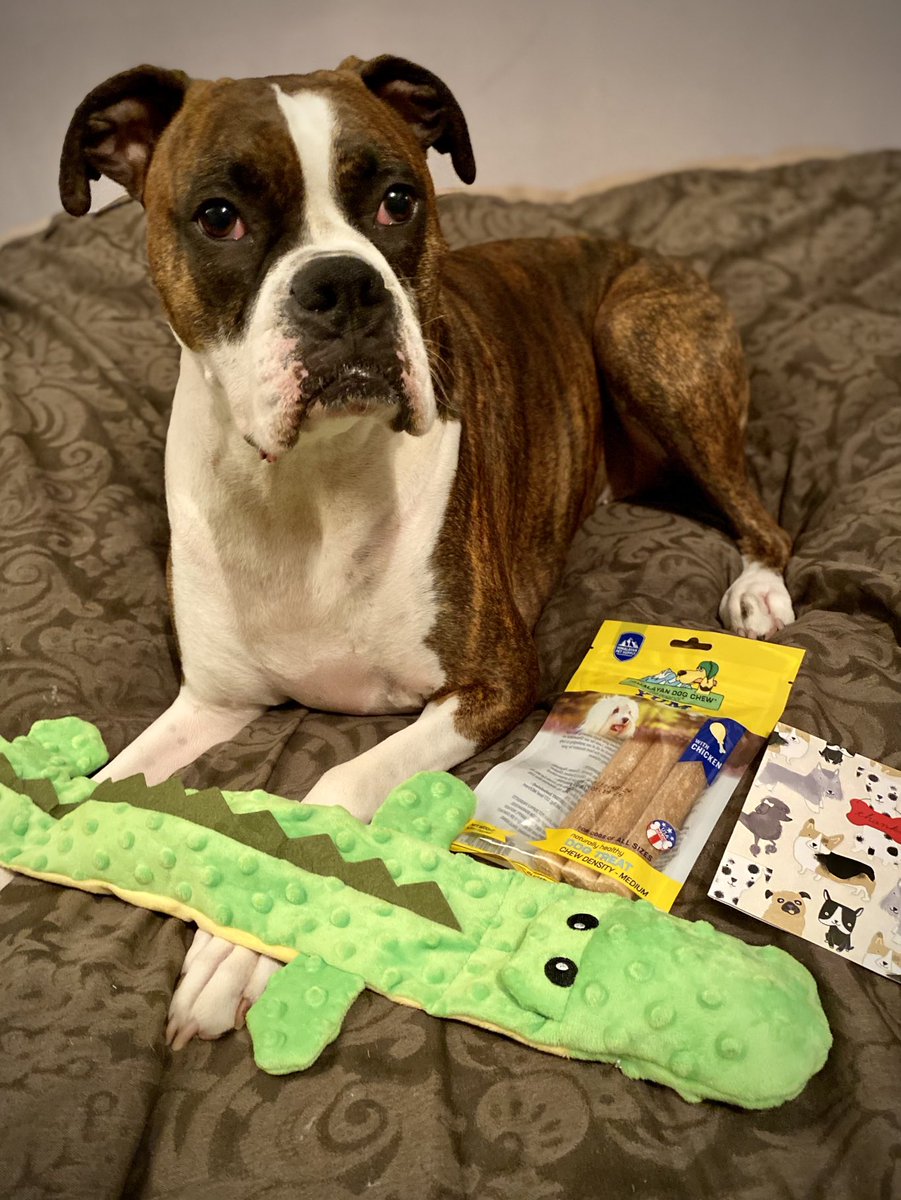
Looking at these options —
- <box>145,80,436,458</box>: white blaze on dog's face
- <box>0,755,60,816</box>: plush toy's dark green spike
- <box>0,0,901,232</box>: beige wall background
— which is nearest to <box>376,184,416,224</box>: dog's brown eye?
<box>145,80,436,458</box>: white blaze on dog's face

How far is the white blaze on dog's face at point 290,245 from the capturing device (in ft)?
4.66

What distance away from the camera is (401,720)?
1.93 metres

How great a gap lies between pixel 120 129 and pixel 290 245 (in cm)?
49

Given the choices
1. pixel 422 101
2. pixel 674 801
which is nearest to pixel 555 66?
pixel 422 101

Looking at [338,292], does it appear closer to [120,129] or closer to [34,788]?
[120,129]

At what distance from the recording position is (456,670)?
1.85 metres

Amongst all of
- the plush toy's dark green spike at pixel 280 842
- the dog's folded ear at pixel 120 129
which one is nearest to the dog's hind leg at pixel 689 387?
the dog's folded ear at pixel 120 129

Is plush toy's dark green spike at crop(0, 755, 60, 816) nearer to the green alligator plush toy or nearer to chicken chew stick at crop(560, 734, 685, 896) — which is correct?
the green alligator plush toy

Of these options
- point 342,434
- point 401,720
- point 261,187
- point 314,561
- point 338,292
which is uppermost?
point 261,187

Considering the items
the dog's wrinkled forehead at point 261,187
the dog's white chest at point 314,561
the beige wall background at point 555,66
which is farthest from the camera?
the beige wall background at point 555,66

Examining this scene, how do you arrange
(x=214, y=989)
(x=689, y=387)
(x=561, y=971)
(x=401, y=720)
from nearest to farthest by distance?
(x=561, y=971)
(x=214, y=989)
(x=401, y=720)
(x=689, y=387)

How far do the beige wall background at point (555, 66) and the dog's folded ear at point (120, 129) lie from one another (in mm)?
1491

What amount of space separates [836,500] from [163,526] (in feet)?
5.05

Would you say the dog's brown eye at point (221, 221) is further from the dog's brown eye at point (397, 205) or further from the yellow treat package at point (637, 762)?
the yellow treat package at point (637, 762)
